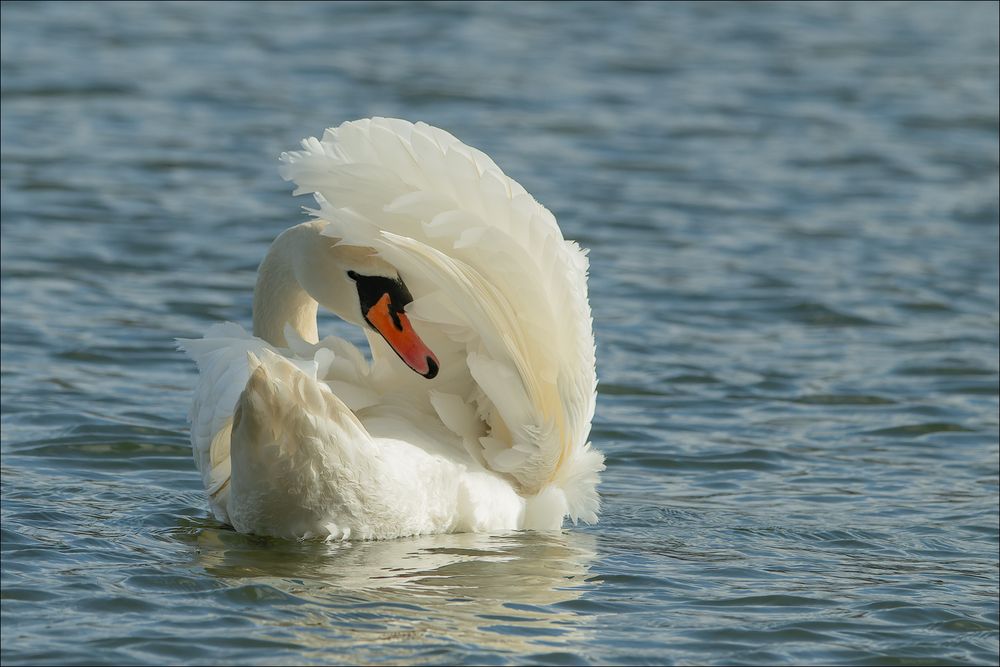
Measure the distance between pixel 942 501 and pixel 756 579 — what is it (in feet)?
5.32

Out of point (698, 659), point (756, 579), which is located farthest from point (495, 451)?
Result: point (698, 659)

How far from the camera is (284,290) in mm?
Result: 6566

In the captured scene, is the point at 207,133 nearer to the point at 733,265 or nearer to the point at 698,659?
the point at 733,265

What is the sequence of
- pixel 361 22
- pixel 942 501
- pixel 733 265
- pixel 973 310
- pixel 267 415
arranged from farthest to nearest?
pixel 361 22 < pixel 733 265 < pixel 973 310 < pixel 942 501 < pixel 267 415

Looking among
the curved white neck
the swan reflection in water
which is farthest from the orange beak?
the swan reflection in water

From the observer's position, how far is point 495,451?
633 centimetres

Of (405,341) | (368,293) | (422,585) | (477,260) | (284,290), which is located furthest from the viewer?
(284,290)

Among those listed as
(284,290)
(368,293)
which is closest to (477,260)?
(368,293)

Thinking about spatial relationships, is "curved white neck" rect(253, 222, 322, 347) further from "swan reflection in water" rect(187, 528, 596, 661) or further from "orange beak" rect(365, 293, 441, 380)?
"swan reflection in water" rect(187, 528, 596, 661)

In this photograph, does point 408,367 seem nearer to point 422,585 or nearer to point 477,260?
point 477,260

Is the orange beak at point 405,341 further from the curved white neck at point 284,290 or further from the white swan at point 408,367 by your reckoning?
the curved white neck at point 284,290

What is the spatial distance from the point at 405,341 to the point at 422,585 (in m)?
0.86

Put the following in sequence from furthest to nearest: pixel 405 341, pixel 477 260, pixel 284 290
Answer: pixel 284 290 → pixel 405 341 → pixel 477 260

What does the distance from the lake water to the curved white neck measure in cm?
74
